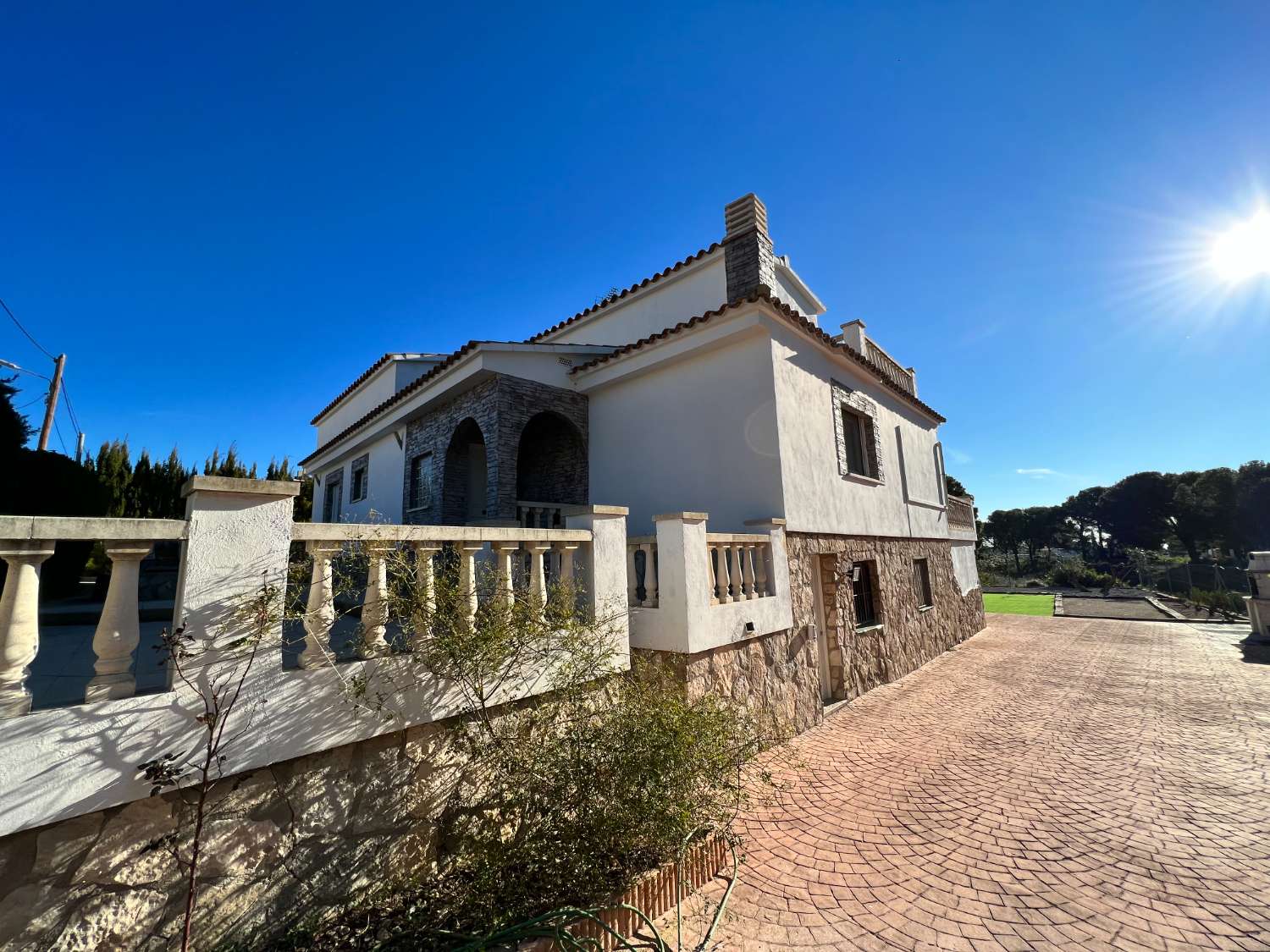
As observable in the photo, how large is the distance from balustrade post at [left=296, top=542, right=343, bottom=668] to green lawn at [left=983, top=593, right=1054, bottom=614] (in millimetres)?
21941

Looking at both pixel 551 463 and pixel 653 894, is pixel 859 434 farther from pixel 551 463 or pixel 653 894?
pixel 653 894

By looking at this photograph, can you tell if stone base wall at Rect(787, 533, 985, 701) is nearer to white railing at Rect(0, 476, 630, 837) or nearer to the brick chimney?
the brick chimney

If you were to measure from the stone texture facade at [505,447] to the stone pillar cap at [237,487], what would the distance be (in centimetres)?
505

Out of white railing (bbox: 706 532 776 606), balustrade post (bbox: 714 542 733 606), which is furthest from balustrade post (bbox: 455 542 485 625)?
balustrade post (bbox: 714 542 733 606)

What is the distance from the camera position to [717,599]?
536 centimetres

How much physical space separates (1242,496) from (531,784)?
63.6 m

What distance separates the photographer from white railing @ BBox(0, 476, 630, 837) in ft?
6.38

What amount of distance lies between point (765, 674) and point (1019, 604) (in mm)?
25394

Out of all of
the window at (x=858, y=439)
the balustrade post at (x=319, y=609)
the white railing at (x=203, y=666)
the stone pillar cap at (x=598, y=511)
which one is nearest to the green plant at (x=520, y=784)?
the white railing at (x=203, y=666)

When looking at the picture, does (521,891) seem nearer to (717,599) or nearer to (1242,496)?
(717,599)

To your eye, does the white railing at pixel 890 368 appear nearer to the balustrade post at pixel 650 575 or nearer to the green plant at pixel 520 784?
the balustrade post at pixel 650 575

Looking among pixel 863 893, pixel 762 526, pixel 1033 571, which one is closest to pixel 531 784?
pixel 863 893

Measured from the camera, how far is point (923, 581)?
11.5m

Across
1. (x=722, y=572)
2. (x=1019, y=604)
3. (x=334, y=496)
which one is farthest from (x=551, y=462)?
(x=1019, y=604)
